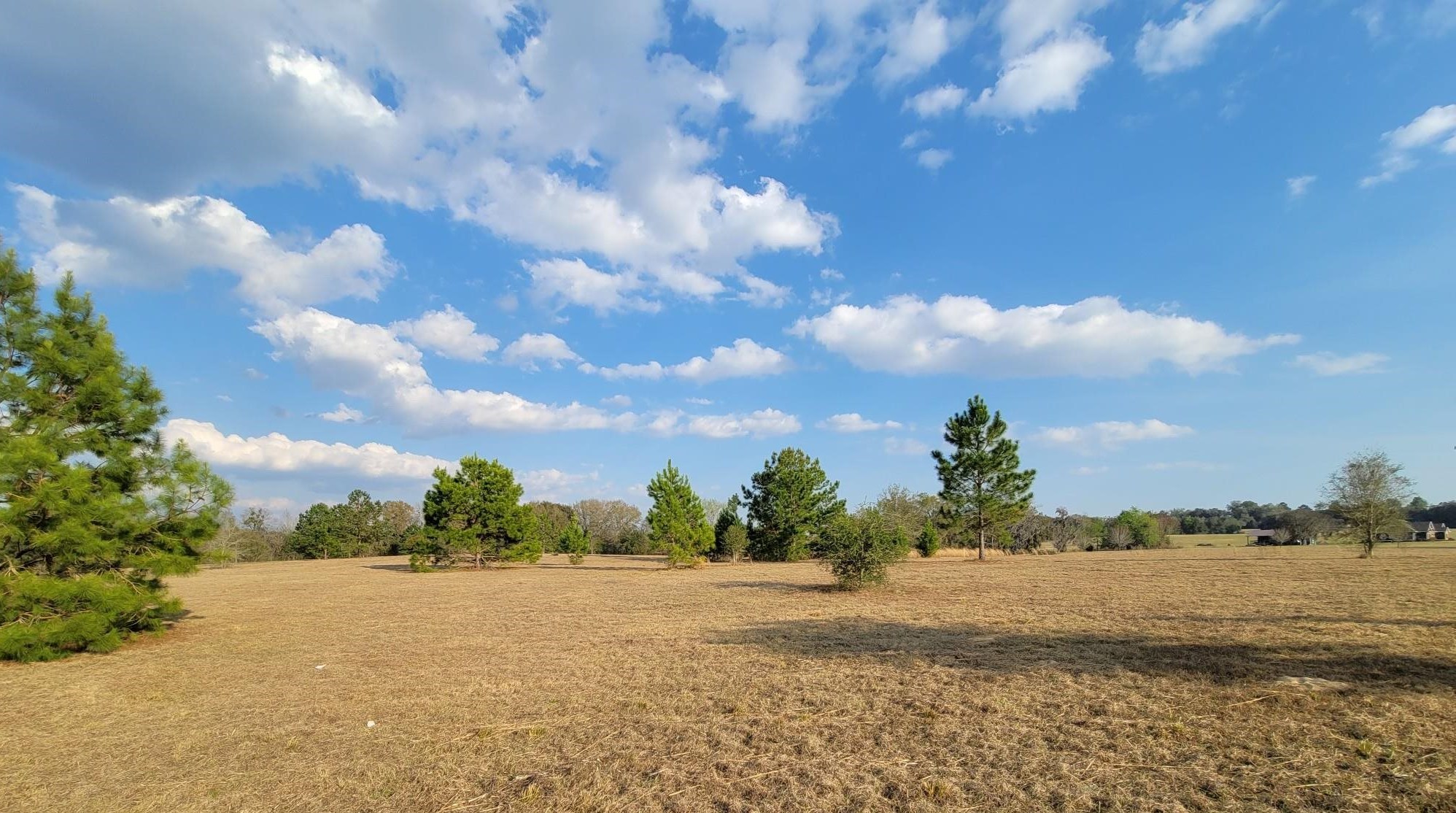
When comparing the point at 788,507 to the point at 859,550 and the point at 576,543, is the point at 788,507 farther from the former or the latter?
the point at 859,550

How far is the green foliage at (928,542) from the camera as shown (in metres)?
42.4

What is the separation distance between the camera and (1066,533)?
68.0 metres

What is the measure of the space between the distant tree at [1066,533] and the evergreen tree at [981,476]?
113 ft

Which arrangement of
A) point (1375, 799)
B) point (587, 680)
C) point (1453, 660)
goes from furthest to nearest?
point (587, 680)
point (1453, 660)
point (1375, 799)

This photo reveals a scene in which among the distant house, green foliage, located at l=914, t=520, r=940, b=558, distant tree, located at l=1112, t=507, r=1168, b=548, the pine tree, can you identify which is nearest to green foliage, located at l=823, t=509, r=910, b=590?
the pine tree

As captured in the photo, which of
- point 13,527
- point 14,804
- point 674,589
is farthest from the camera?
point 674,589

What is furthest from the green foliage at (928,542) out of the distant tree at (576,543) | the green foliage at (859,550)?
the green foliage at (859,550)

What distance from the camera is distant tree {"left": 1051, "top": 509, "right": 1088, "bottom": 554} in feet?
219

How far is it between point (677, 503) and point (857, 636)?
28.5 meters

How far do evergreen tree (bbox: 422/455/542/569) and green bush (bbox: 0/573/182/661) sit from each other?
2445 centimetres

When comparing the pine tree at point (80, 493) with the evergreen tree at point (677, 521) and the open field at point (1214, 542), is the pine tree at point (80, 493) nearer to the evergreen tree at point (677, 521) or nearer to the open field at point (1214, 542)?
the evergreen tree at point (677, 521)

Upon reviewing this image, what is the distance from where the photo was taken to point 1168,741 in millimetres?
5359

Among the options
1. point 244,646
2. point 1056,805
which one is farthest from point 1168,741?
point 244,646

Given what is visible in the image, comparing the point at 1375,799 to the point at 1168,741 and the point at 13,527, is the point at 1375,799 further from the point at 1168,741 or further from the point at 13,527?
the point at 13,527
